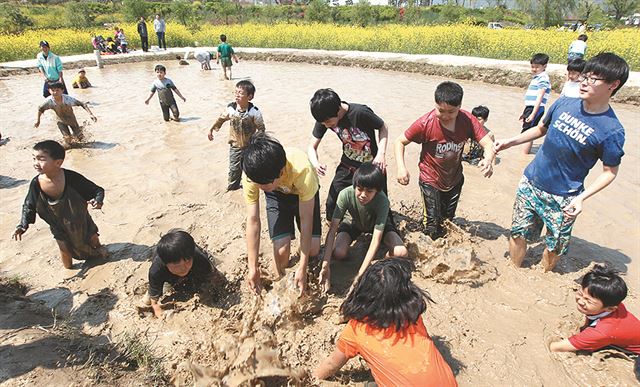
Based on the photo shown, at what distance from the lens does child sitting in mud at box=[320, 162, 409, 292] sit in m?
2.80

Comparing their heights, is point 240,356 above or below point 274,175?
below

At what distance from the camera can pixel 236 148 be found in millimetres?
4953

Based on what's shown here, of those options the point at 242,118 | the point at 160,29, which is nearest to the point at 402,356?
the point at 242,118

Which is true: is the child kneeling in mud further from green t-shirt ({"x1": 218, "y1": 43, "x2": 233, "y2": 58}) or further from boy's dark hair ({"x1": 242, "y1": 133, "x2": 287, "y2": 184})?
green t-shirt ({"x1": 218, "y1": 43, "x2": 233, "y2": 58})

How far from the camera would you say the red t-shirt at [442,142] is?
11.0 ft

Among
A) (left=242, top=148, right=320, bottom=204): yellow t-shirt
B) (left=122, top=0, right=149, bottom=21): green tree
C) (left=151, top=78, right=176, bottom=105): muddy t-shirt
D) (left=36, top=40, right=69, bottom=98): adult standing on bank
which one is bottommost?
(left=242, top=148, right=320, bottom=204): yellow t-shirt

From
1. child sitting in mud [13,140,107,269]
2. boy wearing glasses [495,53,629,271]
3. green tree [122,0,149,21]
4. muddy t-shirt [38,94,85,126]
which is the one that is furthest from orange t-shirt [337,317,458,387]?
green tree [122,0,149,21]

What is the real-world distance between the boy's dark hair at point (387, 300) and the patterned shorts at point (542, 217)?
5.68 ft

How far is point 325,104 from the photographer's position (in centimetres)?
309

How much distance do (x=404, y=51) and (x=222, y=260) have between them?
17.4m

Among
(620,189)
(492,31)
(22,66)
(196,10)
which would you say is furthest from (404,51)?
(196,10)

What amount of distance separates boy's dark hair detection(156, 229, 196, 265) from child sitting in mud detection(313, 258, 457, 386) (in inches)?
51.1

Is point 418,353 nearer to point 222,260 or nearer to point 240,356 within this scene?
point 240,356

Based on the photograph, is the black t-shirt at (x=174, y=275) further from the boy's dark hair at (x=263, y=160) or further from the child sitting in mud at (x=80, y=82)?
the child sitting in mud at (x=80, y=82)
